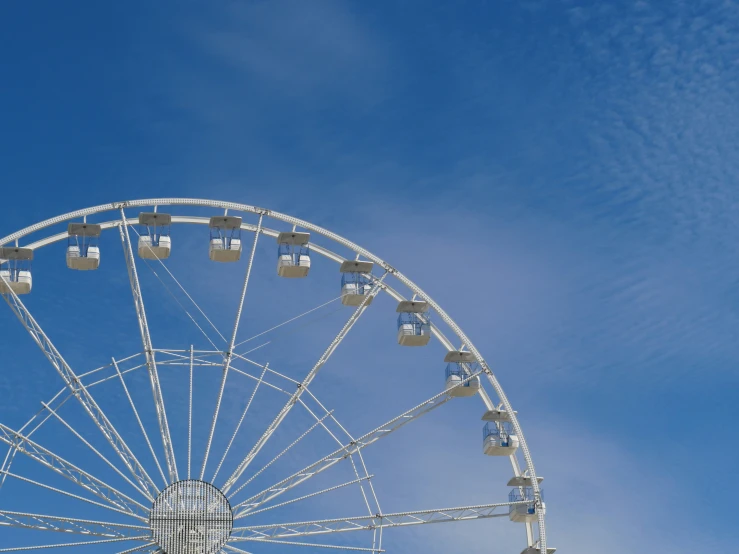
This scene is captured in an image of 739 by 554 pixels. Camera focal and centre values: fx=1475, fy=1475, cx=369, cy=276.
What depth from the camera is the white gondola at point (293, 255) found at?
4725cm

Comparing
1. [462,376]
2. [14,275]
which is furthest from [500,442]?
[14,275]

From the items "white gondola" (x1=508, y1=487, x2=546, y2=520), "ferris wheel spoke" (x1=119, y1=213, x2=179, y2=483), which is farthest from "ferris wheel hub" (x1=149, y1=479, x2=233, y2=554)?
"white gondola" (x1=508, y1=487, x2=546, y2=520)

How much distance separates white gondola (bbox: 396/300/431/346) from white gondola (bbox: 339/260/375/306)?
121 cm

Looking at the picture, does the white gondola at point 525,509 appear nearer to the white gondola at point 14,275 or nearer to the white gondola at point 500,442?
the white gondola at point 500,442

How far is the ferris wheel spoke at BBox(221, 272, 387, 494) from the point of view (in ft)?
142

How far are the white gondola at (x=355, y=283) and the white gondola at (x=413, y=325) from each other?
1209 millimetres

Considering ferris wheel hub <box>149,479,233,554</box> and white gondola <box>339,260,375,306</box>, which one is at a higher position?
white gondola <box>339,260,375,306</box>

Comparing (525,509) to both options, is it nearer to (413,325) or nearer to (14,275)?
(413,325)

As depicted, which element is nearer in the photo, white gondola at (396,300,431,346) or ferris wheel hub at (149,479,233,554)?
ferris wheel hub at (149,479,233,554)

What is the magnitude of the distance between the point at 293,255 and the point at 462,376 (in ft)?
21.9

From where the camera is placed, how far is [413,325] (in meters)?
47.8

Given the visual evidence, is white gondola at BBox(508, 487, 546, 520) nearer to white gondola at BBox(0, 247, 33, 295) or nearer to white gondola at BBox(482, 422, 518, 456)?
white gondola at BBox(482, 422, 518, 456)

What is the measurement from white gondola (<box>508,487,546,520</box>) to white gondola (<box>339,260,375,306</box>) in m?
7.83

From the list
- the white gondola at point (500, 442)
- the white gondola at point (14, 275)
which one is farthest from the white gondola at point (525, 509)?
the white gondola at point (14, 275)
